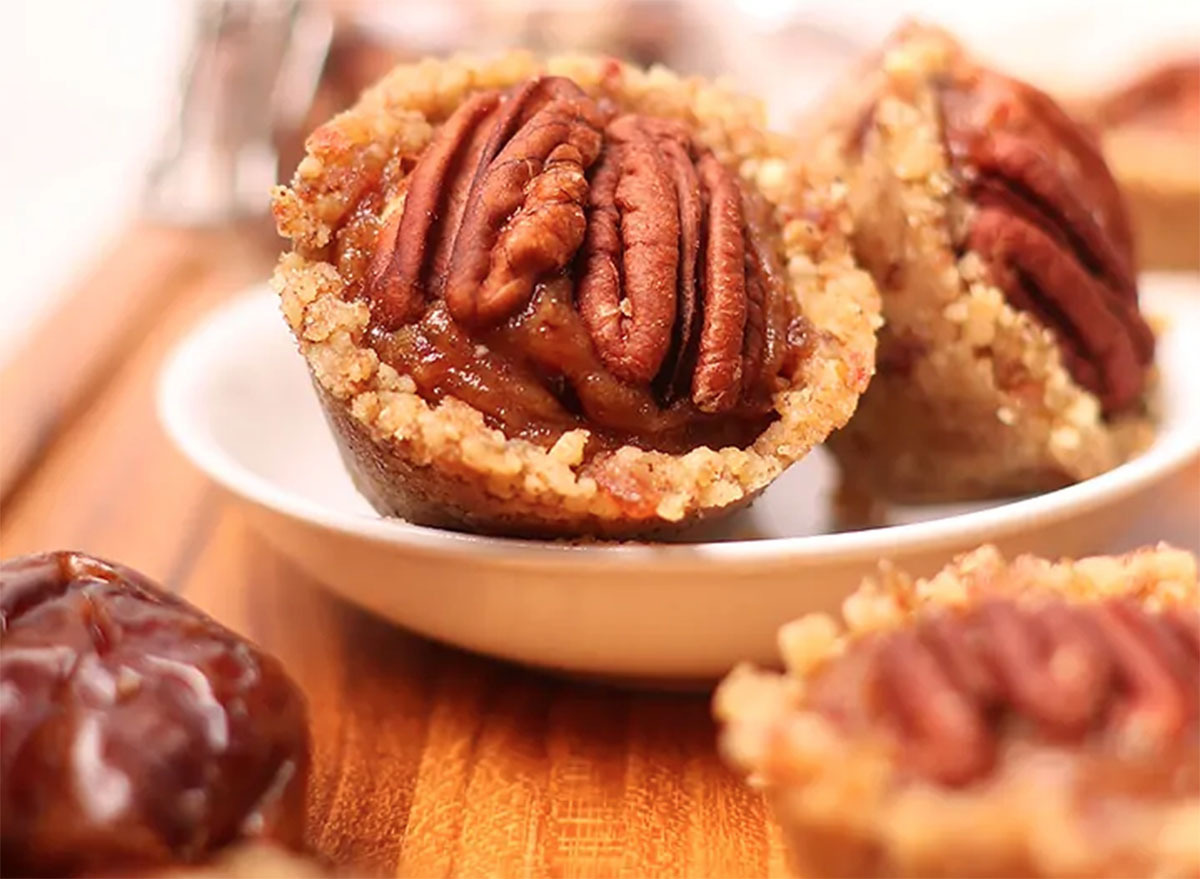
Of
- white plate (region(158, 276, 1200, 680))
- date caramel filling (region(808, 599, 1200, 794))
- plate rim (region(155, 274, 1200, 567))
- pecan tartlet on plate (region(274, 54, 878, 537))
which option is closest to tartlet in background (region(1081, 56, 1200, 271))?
white plate (region(158, 276, 1200, 680))

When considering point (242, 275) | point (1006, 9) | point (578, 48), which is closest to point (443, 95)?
point (242, 275)

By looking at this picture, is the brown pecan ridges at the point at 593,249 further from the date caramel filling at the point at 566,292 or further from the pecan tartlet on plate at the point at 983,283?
the pecan tartlet on plate at the point at 983,283

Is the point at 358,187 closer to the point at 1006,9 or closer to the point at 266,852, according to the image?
the point at 266,852

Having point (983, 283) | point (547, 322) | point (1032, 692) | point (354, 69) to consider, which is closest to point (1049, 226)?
point (983, 283)

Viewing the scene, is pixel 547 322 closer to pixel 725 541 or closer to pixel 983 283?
pixel 725 541

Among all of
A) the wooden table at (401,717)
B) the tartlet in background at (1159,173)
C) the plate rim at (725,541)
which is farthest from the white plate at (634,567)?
the tartlet in background at (1159,173)

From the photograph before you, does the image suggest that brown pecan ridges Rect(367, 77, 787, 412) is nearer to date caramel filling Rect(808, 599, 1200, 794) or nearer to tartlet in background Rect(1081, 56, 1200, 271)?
date caramel filling Rect(808, 599, 1200, 794)
